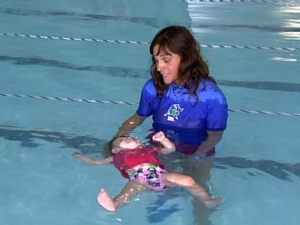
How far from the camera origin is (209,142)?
3188 millimetres

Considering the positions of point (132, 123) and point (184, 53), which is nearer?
point (184, 53)

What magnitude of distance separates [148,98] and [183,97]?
200mm

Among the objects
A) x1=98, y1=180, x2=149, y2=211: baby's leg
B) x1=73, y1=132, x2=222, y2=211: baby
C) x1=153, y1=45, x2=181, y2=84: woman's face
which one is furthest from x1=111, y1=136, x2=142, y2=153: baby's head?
x1=153, y1=45, x2=181, y2=84: woman's face

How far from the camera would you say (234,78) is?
190 inches

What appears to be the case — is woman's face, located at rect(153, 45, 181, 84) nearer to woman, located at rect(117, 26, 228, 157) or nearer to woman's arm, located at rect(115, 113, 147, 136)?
woman, located at rect(117, 26, 228, 157)

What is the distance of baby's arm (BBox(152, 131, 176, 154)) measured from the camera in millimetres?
2967

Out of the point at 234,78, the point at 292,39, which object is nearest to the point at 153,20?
the point at 292,39

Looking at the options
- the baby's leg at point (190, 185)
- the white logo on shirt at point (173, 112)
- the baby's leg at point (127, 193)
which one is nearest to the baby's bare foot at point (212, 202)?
the baby's leg at point (190, 185)

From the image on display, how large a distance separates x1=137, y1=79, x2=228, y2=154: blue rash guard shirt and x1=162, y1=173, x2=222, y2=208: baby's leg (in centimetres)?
39

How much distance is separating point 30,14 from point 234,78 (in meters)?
2.58

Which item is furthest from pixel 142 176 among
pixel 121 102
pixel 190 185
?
pixel 121 102

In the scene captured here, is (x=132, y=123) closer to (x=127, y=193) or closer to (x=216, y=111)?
(x=216, y=111)

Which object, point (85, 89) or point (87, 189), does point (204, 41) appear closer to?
point (85, 89)

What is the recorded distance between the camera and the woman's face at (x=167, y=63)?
2973 mm
